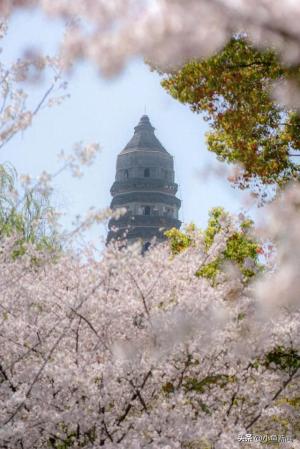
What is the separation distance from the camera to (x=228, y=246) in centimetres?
1309

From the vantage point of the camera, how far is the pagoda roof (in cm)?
5519

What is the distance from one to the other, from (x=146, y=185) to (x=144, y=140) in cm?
473

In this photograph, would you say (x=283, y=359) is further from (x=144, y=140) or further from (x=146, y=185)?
(x=144, y=140)

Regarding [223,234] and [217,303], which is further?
[223,234]

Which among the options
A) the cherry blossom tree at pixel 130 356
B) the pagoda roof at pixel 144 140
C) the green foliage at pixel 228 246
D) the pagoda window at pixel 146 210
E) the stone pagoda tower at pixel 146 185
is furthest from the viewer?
the pagoda roof at pixel 144 140

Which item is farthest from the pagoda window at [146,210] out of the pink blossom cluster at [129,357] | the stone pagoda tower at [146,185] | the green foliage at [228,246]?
the pink blossom cluster at [129,357]

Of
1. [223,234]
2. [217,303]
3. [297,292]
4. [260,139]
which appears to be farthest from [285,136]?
[297,292]

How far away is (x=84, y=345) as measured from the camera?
6.23 metres

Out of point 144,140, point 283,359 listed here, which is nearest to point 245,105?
point 283,359

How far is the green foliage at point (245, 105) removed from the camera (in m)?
8.23

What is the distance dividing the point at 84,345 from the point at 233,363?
1616mm

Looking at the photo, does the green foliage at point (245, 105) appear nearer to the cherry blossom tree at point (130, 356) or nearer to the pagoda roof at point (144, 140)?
the cherry blossom tree at point (130, 356)

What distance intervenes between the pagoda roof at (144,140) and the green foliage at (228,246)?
4100cm

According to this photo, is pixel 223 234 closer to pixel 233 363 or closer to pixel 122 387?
pixel 233 363
